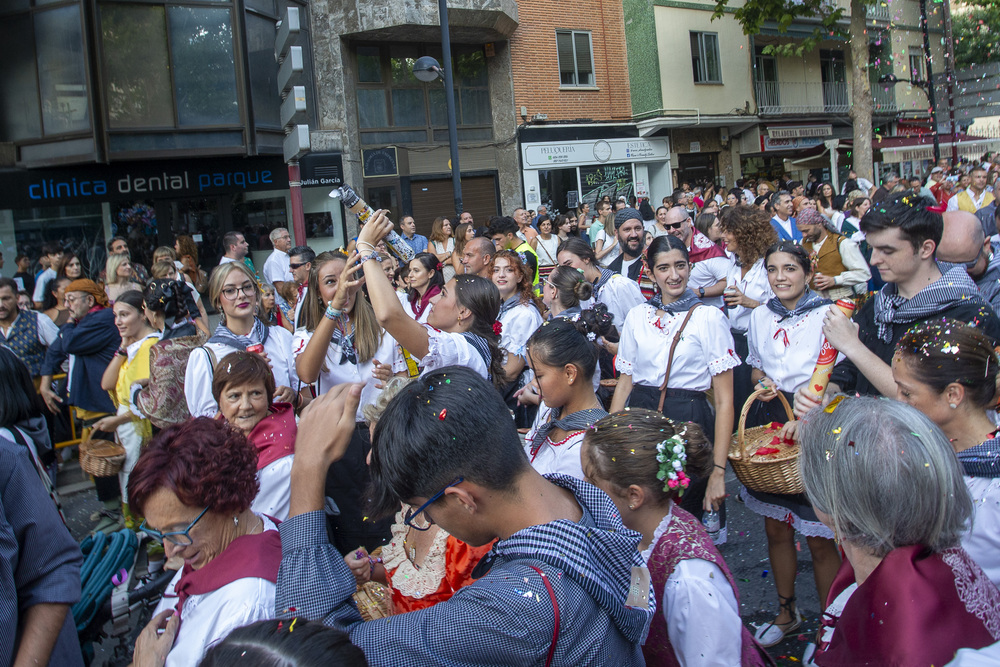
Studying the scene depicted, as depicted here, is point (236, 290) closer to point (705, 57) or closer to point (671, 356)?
point (671, 356)

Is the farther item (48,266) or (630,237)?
(48,266)

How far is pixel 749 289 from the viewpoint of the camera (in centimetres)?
577

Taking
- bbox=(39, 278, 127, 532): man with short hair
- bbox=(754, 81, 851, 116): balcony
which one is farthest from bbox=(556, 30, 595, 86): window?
bbox=(39, 278, 127, 532): man with short hair

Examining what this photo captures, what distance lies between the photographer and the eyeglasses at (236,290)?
13.3ft

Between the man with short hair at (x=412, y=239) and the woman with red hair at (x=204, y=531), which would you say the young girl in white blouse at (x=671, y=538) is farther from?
the man with short hair at (x=412, y=239)

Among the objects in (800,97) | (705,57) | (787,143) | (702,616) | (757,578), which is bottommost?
(757,578)

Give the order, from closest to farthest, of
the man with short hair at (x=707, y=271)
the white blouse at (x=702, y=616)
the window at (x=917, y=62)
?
the white blouse at (x=702, y=616)
the man with short hair at (x=707, y=271)
the window at (x=917, y=62)

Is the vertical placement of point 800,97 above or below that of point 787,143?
above

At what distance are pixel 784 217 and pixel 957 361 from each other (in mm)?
7684

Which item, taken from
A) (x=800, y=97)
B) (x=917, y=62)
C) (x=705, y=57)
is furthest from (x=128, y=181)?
(x=917, y=62)

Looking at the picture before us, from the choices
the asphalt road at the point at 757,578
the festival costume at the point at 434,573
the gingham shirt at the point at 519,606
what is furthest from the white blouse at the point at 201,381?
the gingham shirt at the point at 519,606

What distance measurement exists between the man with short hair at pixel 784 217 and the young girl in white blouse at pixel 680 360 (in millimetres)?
5274

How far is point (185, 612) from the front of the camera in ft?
6.15

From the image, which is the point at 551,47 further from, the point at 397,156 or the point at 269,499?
the point at 269,499
